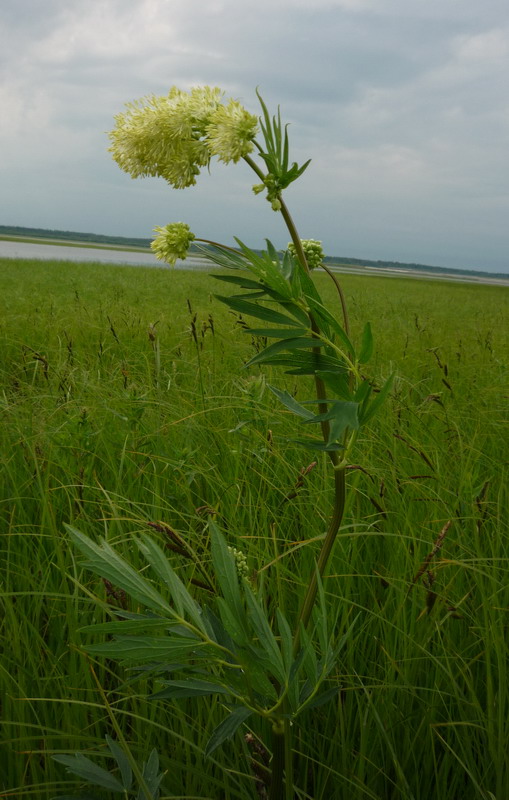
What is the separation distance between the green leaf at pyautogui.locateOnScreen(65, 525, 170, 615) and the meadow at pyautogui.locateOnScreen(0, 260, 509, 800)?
0.13m

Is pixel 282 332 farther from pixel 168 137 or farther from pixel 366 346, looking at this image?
pixel 168 137

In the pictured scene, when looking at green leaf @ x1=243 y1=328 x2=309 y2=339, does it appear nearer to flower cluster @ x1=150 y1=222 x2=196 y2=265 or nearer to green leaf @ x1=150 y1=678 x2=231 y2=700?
flower cluster @ x1=150 y1=222 x2=196 y2=265

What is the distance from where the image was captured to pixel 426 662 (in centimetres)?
125

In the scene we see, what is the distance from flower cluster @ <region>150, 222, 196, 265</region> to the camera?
0.96m

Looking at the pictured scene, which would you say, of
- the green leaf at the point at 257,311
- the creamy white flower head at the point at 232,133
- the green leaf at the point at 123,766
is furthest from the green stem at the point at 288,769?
the creamy white flower head at the point at 232,133

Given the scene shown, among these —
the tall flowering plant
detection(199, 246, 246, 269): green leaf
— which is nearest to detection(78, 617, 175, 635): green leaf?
the tall flowering plant

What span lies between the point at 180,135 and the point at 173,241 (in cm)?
20

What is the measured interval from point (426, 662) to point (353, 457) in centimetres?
91

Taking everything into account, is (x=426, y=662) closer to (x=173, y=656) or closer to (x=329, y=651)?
(x=329, y=651)

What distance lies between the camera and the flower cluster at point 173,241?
0.96 metres

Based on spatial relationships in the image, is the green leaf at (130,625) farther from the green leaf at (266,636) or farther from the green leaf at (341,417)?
the green leaf at (341,417)

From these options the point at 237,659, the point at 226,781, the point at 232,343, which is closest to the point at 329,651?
the point at 237,659

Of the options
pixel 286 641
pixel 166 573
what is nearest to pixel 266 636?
pixel 286 641

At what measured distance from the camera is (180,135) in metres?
1.01
